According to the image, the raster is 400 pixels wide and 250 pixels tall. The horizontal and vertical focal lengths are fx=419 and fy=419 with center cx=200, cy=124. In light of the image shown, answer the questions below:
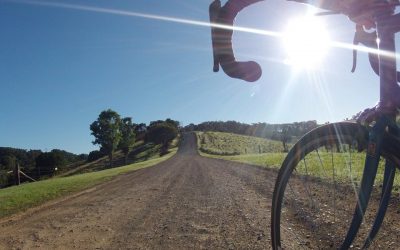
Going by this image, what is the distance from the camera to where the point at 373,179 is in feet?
6.81

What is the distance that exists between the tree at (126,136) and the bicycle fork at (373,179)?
10080 cm

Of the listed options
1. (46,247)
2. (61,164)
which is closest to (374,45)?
(46,247)

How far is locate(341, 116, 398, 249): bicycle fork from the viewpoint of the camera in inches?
77.3

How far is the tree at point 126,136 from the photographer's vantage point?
10325cm

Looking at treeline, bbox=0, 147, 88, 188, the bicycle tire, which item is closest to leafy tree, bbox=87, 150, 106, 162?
treeline, bbox=0, 147, 88, 188

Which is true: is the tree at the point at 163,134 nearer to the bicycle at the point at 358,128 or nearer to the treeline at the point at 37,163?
the treeline at the point at 37,163

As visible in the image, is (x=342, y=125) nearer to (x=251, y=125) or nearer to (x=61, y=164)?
(x=61, y=164)

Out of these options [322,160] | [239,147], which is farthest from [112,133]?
[322,160]

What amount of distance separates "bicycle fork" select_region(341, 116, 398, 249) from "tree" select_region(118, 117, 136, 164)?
100799 mm

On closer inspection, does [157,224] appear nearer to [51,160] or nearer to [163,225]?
[163,225]

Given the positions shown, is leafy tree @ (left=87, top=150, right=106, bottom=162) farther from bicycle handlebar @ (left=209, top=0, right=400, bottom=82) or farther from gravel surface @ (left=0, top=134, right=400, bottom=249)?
bicycle handlebar @ (left=209, top=0, right=400, bottom=82)

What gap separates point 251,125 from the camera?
553 feet

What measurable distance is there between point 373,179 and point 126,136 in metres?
105

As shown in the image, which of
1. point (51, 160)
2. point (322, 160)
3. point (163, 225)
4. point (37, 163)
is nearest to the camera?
point (322, 160)
